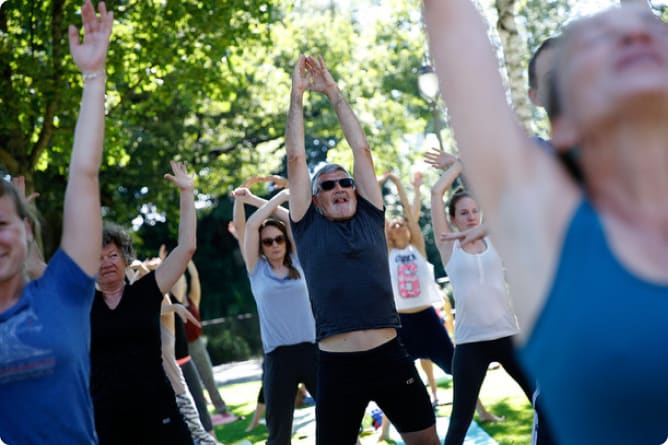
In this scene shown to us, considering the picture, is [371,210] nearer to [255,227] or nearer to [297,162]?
[297,162]

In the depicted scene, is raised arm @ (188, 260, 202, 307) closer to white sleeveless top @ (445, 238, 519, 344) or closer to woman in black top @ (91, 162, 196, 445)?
white sleeveless top @ (445, 238, 519, 344)

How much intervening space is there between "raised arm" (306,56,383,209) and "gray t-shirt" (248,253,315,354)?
89.0 inches

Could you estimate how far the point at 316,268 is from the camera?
5.72 m

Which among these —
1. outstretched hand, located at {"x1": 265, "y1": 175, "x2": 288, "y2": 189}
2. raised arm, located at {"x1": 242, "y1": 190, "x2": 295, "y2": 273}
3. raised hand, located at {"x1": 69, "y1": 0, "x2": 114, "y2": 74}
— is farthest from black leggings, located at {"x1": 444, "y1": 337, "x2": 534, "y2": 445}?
raised hand, located at {"x1": 69, "y1": 0, "x2": 114, "y2": 74}

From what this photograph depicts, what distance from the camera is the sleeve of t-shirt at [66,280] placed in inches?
108

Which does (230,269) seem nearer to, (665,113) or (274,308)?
(274,308)

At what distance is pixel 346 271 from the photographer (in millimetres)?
5652

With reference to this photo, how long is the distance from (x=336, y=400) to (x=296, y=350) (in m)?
2.53

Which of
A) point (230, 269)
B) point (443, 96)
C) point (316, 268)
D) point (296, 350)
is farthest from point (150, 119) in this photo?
point (443, 96)

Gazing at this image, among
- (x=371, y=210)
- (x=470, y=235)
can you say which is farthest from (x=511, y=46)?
(x=470, y=235)

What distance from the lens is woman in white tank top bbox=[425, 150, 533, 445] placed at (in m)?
6.71

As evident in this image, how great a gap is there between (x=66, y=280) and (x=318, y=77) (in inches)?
143

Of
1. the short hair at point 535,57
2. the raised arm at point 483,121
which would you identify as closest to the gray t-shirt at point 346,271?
the short hair at point 535,57

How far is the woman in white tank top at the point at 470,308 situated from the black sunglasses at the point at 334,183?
1.91 feet
